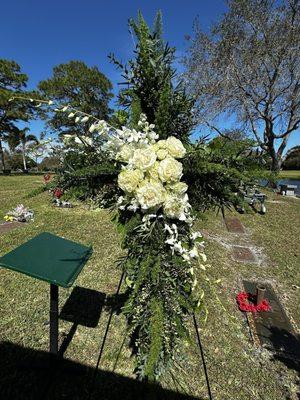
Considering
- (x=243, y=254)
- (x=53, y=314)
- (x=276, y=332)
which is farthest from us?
(x=243, y=254)

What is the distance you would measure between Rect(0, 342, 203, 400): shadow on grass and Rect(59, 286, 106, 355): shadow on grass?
0.33 metres

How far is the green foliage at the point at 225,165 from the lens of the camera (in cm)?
168

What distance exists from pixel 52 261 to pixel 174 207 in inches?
58.6

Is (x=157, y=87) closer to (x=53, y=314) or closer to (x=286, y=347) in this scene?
(x=53, y=314)

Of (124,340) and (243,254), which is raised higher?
(243,254)

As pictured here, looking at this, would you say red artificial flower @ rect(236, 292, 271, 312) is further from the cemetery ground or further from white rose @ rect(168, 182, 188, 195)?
white rose @ rect(168, 182, 188, 195)

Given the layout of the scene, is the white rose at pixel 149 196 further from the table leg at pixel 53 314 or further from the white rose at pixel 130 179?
the table leg at pixel 53 314

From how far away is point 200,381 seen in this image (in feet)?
10.1

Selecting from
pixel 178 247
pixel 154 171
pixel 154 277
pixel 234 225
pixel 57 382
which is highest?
pixel 154 171

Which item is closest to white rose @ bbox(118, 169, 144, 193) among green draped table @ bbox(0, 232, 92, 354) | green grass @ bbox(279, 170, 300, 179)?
green grass @ bbox(279, 170, 300, 179)

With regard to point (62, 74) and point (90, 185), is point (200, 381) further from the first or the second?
point (62, 74)

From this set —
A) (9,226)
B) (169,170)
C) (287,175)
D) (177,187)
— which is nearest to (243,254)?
(287,175)

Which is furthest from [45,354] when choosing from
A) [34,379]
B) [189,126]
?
[189,126]

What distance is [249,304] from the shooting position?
14.7 feet
